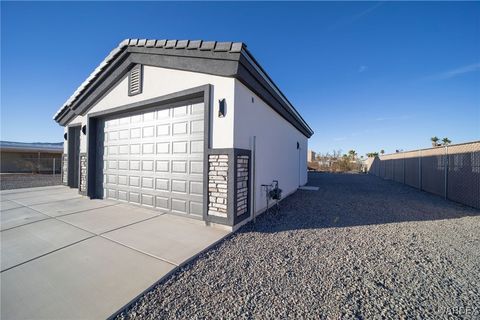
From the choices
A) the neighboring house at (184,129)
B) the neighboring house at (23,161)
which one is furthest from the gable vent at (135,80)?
the neighboring house at (23,161)

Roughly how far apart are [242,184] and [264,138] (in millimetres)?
1908

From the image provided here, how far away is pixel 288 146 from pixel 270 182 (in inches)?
115

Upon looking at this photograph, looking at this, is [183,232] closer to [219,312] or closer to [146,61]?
[219,312]

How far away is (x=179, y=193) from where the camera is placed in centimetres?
470

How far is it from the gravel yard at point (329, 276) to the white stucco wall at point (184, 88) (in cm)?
221

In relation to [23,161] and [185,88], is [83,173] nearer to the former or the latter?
[185,88]

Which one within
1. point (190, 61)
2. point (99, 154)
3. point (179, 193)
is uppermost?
point (190, 61)

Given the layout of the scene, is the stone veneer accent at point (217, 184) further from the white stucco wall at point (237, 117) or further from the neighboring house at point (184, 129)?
the white stucco wall at point (237, 117)

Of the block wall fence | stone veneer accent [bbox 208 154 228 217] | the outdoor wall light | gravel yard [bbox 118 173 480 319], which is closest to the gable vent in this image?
the outdoor wall light

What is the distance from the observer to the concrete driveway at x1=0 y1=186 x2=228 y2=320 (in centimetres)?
191

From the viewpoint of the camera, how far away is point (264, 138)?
217 inches

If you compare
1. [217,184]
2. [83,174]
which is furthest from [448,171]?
[83,174]

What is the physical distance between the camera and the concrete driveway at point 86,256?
6.28 feet

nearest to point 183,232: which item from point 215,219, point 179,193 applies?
point 215,219
